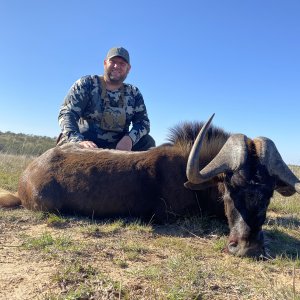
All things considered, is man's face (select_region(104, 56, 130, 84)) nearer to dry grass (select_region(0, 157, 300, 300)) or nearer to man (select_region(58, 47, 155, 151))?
man (select_region(58, 47, 155, 151))

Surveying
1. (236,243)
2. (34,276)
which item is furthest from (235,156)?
(34,276)

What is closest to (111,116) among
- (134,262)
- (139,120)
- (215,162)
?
(139,120)

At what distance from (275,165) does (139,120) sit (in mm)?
3812

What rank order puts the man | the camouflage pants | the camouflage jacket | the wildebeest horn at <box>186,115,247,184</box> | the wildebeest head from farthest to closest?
the camouflage pants
the man
the camouflage jacket
the wildebeest horn at <box>186,115,247,184</box>
the wildebeest head

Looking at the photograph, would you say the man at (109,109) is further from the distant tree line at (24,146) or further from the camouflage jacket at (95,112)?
the distant tree line at (24,146)

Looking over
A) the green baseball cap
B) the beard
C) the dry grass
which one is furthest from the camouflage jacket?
the dry grass

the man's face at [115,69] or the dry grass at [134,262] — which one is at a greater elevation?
the man's face at [115,69]

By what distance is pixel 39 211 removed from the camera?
17.1 ft

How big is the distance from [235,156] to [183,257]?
1178 millimetres

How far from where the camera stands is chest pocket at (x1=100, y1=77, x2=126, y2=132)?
7062mm

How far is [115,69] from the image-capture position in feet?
23.7

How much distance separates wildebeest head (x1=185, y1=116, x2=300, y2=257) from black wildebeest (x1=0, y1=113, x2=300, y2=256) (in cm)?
1

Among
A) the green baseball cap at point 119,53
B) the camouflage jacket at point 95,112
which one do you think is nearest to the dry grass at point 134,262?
the camouflage jacket at point 95,112

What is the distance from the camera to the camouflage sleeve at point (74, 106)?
21.4 feet
